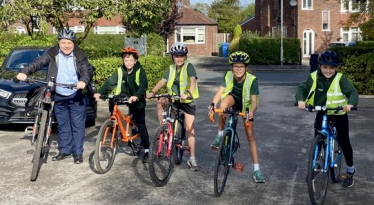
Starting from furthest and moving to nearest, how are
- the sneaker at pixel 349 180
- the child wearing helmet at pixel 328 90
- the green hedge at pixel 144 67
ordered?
the green hedge at pixel 144 67 → the sneaker at pixel 349 180 → the child wearing helmet at pixel 328 90

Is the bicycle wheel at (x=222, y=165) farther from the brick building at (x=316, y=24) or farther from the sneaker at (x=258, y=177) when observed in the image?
the brick building at (x=316, y=24)

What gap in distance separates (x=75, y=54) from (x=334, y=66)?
3.48 metres

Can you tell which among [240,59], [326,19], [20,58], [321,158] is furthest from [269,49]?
[321,158]

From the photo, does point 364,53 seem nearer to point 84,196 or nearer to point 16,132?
point 16,132

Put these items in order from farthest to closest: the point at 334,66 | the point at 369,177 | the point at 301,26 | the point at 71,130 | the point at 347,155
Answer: the point at 301,26, the point at 71,130, the point at 369,177, the point at 347,155, the point at 334,66

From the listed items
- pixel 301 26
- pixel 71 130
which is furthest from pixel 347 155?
pixel 301 26

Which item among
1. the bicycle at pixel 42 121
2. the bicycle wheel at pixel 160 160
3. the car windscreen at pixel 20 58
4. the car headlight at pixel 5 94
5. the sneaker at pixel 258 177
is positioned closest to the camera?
the bicycle wheel at pixel 160 160

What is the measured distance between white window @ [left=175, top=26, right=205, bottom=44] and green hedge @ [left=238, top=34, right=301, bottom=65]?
1740cm

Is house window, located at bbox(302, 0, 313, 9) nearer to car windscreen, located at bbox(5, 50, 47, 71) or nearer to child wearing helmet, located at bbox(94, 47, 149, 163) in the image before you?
car windscreen, located at bbox(5, 50, 47, 71)

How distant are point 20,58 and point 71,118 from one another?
205 inches

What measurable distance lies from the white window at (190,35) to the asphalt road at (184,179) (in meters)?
44.2

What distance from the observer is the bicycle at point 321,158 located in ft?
18.5

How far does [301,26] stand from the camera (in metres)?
46.8

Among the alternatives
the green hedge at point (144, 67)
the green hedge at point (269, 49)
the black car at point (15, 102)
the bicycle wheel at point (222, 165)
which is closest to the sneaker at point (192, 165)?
the bicycle wheel at point (222, 165)
